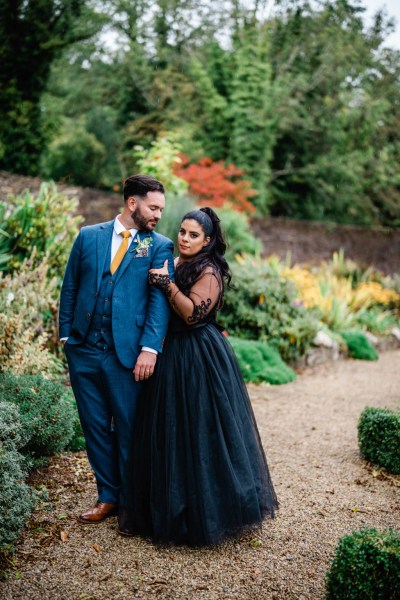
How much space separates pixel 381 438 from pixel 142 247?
2.57m

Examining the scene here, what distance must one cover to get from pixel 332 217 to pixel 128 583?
1956cm

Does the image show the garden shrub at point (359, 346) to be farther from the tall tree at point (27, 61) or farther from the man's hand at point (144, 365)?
the tall tree at point (27, 61)

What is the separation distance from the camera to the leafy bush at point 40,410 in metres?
3.80

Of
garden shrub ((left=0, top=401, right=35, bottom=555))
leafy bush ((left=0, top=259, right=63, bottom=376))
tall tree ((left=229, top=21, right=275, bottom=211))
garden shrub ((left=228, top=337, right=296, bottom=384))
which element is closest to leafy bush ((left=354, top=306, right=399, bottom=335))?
garden shrub ((left=228, top=337, right=296, bottom=384))

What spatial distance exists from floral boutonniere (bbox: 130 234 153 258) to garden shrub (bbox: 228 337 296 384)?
3953 millimetres

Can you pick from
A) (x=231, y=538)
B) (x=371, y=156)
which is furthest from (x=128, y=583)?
(x=371, y=156)

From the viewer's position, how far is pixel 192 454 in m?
3.10

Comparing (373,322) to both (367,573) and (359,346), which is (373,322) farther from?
(367,573)

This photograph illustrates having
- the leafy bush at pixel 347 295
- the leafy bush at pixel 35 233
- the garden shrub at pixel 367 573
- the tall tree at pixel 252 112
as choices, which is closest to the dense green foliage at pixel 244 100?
the tall tree at pixel 252 112

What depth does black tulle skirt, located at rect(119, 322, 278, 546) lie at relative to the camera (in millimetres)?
3070

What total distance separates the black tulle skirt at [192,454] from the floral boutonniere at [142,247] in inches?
18.1

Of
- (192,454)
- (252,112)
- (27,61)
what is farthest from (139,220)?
(252,112)

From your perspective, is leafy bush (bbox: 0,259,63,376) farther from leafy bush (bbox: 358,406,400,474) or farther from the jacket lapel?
leafy bush (bbox: 358,406,400,474)

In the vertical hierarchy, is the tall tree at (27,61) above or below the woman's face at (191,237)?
above
